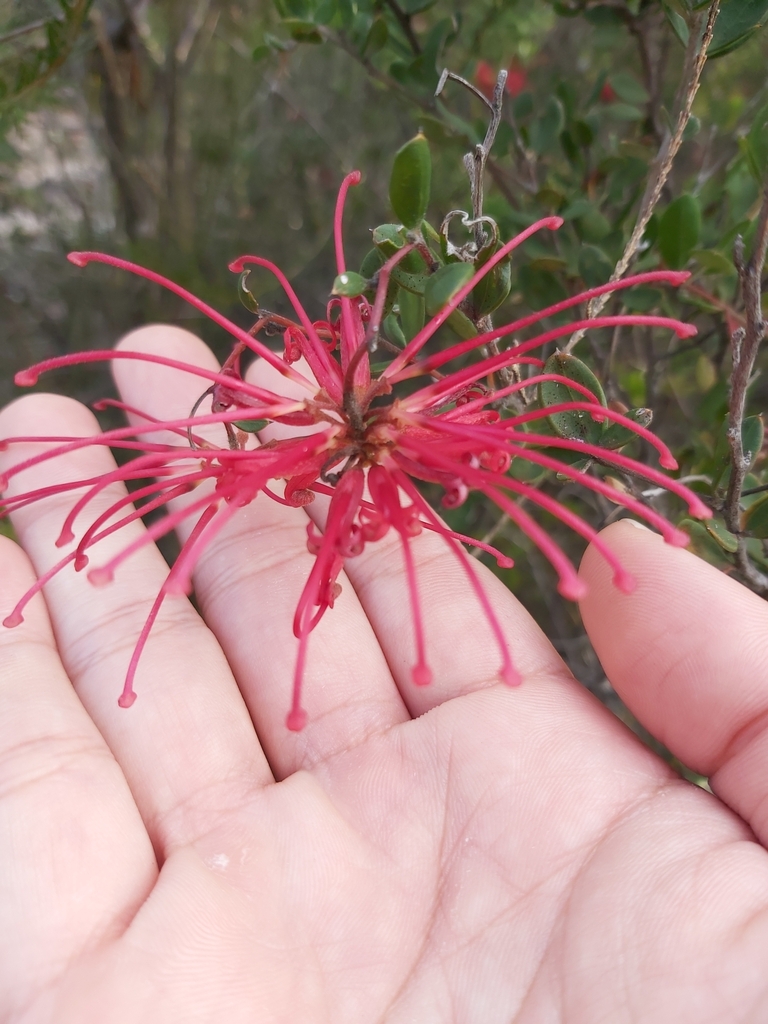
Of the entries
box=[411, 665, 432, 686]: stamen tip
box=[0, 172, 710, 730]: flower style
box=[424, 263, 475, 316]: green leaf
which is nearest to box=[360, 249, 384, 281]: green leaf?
box=[0, 172, 710, 730]: flower style

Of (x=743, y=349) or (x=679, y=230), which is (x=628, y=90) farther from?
(x=743, y=349)

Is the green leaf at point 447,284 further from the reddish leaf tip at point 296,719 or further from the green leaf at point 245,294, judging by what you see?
the reddish leaf tip at point 296,719

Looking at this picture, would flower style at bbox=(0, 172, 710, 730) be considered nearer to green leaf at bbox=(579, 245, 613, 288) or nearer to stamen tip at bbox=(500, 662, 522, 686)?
stamen tip at bbox=(500, 662, 522, 686)

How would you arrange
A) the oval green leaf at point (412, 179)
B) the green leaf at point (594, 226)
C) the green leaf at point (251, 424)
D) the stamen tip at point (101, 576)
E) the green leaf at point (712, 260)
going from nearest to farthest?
the stamen tip at point (101, 576), the oval green leaf at point (412, 179), the green leaf at point (251, 424), the green leaf at point (712, 260), the green leaf at point (594, 226)

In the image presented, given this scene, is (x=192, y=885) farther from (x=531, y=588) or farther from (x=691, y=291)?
(x=531, y=588)

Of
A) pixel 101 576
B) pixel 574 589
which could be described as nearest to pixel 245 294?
pixel 101 576

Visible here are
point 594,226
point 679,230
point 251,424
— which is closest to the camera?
point 251,424

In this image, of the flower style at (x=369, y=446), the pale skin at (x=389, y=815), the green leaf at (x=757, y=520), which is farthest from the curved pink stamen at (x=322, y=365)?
the green leaf at (x=757, y=520)
